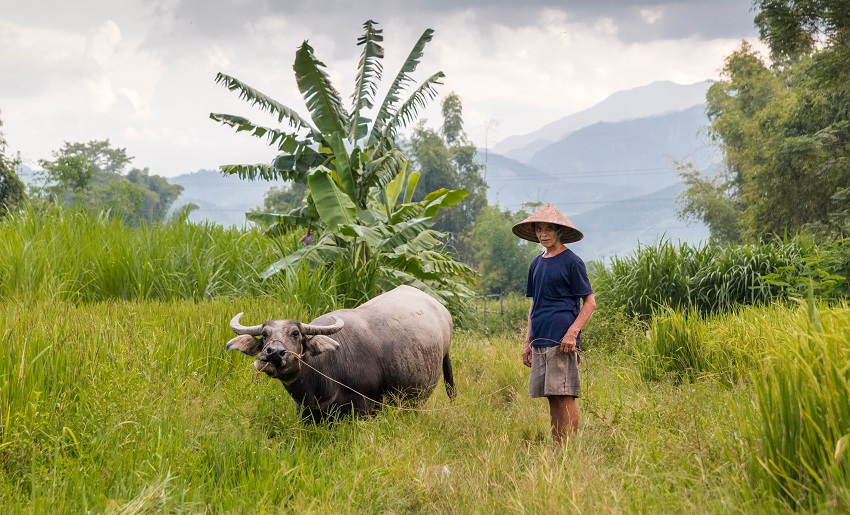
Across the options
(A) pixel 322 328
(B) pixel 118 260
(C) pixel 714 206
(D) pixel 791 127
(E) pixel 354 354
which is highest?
(D) pixel 791 127

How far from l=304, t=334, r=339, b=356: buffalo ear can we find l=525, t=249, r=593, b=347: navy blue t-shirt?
1.43 metres

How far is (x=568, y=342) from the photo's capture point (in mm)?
4578

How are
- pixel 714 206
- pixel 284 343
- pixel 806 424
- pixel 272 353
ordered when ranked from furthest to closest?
pixel 714 206 → pixel 284 343 → pixel 272 353 → pixel 806 424

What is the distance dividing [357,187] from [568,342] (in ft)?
25.4

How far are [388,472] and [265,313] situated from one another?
350 cm

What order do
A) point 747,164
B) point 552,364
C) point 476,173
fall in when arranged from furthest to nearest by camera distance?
point 476,173 → point 747,164 → point 552,364

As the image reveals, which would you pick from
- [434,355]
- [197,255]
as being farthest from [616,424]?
[197,255]

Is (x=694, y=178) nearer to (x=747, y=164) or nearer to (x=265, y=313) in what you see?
(x=747, y=164)

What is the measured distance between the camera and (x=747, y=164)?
31.6 m

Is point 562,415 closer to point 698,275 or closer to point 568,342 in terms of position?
point 568,342

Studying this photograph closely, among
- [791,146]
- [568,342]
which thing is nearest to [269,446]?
[568,342]

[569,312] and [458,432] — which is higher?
[569,312]

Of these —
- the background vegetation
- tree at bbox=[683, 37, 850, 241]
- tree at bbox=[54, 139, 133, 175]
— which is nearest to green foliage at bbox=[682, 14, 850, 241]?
tree at bbox=[683, 37, 850, 241]

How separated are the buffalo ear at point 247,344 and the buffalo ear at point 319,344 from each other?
A: 34 cm
